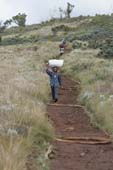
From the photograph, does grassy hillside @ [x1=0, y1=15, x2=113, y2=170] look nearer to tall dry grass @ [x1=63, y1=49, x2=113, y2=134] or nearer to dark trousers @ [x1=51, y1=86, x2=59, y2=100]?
tall dry grass @ [x1=63, y1=49, x2=113, y2=134]

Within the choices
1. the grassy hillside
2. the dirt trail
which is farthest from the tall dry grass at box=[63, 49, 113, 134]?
the dirt trail

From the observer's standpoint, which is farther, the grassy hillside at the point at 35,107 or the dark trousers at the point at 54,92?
the dark trousers at the point at 54,92

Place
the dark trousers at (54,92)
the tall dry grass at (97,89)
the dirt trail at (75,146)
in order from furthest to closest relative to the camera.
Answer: the dark trousers at (54,92) → the tall dry grass at (97,89) → the dirt trail at (75,146)

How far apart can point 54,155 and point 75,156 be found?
0.38m

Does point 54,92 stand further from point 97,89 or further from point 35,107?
point 35,107

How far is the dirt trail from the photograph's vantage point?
983 cm

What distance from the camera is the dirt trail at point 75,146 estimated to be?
9.83 meters

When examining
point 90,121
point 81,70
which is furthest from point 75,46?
point 90,121

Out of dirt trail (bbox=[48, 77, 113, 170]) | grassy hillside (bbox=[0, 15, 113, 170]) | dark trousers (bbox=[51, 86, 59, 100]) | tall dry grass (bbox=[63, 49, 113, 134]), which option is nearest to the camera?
grassy hillside (bbox=[0, 15, 113, 170])

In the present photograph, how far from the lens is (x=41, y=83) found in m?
19.8

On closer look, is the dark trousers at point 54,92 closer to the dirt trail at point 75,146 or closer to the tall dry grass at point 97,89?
the dirt trail at point 75,146

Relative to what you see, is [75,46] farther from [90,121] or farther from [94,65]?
[90,121]

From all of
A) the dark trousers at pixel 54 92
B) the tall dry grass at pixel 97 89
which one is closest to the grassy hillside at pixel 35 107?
the tall dry grass at pixel 97 89

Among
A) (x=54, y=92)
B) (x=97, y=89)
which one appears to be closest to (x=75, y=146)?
(x=97, y=89)
